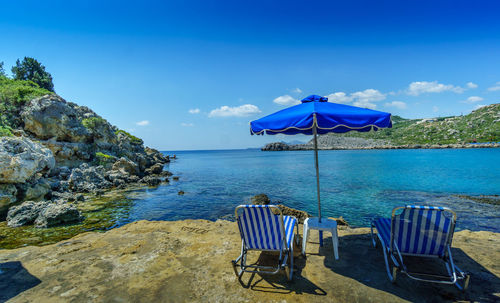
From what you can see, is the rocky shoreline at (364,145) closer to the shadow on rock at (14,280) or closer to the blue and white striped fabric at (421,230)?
the blue and white striped fabric at (421,230)

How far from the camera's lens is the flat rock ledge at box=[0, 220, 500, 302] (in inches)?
134

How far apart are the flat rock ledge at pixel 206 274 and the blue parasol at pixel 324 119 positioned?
2886 mm

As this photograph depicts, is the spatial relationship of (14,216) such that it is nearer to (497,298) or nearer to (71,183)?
(71,183)

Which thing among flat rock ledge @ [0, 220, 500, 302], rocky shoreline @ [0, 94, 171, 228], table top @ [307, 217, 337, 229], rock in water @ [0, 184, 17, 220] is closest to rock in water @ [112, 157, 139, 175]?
rocky shoreline @ [0, 94, 171, 228]

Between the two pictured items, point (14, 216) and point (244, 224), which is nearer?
point (244, 224)

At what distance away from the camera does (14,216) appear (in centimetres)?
887

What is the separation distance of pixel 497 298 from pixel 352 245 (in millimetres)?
2412

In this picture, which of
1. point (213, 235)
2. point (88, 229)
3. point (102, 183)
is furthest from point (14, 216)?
point (102, 183)

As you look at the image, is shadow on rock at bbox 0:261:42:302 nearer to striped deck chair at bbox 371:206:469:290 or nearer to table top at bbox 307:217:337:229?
table top at bbox 307:217:337:229

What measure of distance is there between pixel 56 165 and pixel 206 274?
22.9 metres

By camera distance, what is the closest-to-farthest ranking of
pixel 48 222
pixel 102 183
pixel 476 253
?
pixel 476 253 → pixel 48 222 → pixel 102 183

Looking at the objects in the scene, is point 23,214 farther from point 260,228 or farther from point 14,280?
point 260,228

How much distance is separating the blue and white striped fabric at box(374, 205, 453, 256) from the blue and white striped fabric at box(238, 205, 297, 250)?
6.73ft

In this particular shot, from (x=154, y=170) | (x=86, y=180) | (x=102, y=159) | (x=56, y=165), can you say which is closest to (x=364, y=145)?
(x=154, y=170)
